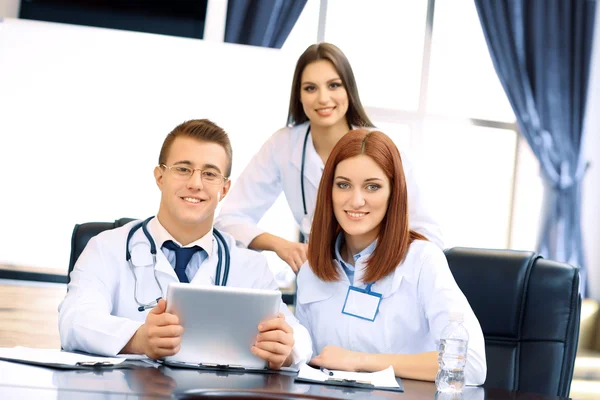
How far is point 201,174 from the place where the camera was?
1915 millimetres

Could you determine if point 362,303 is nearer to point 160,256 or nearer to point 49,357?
point 160,256

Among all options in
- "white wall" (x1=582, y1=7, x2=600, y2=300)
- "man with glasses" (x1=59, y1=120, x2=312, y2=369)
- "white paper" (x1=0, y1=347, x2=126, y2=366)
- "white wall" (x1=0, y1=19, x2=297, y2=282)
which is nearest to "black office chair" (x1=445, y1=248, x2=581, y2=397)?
"man with glasses" (x1=59, y1=120, x2=312, y2=369)

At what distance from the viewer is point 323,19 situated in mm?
5270

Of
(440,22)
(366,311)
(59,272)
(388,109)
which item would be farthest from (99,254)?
(440,22)

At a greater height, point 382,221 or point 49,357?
point 382,221

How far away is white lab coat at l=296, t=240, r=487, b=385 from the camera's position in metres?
1.85

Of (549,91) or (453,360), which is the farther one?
(549,91)

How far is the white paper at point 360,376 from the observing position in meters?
1.54

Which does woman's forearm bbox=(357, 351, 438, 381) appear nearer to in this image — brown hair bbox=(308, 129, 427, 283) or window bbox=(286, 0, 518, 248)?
brown hair bbox=(308, 129, 427, 283)

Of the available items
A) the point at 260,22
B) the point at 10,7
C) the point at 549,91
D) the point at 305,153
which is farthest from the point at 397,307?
the point at 549,91

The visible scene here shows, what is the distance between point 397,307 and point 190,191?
60 cm

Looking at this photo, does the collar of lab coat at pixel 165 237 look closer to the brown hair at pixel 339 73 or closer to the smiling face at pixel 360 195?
the smiling face at pixel 360 195

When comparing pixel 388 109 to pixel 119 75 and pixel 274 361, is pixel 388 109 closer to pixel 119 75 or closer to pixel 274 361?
pixel 119 75

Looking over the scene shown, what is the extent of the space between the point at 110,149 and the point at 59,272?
0.60m
